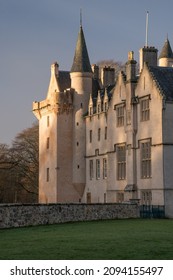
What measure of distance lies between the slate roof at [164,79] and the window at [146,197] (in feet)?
22.9

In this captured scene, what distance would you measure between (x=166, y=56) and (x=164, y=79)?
16.4 metres

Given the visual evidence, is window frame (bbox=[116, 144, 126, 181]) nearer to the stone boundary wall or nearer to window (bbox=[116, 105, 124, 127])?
window (bbox=[116, 105, 124, 127])

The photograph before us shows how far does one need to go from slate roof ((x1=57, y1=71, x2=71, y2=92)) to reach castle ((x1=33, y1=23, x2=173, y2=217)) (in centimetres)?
10

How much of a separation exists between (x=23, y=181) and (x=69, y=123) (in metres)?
22.5

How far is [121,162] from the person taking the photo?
2103 inches

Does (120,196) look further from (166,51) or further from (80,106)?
(166,51)

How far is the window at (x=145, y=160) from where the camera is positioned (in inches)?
1937

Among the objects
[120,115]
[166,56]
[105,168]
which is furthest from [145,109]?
[166,56]

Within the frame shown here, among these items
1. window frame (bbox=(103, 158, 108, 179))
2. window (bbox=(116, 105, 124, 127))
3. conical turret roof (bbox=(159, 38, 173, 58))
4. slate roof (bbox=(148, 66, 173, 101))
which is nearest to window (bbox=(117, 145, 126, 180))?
window (bbox=(116, 105, 124, 127))

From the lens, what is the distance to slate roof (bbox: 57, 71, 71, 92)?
65.8 metres

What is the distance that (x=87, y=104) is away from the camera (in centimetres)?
6278
